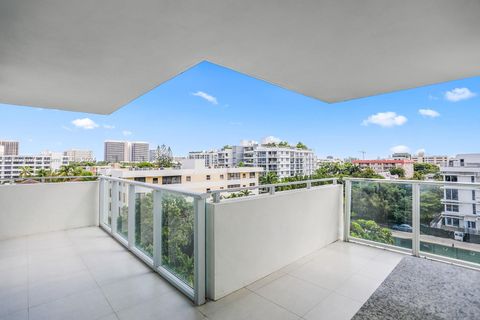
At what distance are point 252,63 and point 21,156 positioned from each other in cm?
693

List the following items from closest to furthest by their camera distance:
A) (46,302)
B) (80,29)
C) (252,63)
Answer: (80,29) < (46,302) < (252,63)

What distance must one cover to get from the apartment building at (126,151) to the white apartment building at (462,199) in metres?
15.0

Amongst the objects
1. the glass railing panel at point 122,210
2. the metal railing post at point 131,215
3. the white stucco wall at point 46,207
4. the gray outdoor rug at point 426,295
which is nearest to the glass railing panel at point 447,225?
the gray outdoor rug at point 426,295

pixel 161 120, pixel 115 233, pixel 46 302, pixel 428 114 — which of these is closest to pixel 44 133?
pixel 161 120

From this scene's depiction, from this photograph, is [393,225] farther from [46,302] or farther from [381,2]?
[46,302]

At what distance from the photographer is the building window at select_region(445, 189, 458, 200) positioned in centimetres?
311

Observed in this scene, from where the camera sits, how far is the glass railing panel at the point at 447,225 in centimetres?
297

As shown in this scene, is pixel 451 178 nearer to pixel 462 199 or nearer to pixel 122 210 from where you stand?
pixel 462 199

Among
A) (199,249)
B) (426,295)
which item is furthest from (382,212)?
(199,249)

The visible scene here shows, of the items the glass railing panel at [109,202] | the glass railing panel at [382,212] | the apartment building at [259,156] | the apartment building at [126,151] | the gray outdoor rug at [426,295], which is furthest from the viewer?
the apartment building at [259,156]

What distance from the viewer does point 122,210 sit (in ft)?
12.2

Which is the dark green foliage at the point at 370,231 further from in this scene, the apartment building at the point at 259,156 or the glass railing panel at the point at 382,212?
the apartment building at the point at 259,156

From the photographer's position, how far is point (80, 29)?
196 cm

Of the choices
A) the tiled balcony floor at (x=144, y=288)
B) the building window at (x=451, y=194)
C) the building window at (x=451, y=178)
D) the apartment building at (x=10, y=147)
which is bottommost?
the tiled balcony floor at (x=144, y=288)
